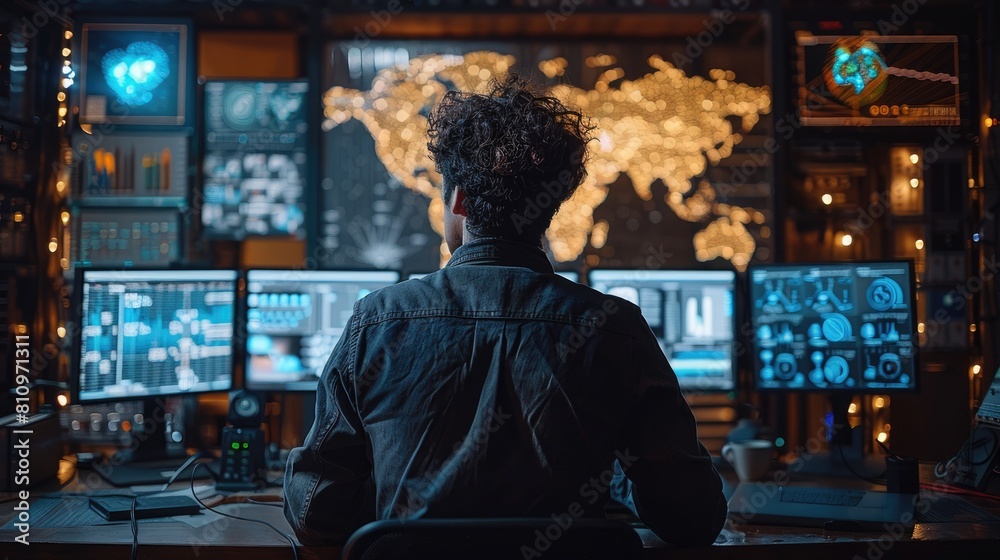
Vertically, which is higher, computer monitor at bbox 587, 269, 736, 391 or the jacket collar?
the jacket collar

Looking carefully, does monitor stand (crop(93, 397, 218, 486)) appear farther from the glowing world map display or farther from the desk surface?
the glowing world map display

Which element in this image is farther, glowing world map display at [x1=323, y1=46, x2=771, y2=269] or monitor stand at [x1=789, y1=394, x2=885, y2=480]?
glowing world map display at [x1=323, y1=46, x2=771, y2=269]

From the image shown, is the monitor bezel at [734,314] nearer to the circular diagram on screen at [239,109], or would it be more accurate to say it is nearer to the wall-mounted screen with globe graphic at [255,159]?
the wall-mounted screen with globe graphic at [255,159]

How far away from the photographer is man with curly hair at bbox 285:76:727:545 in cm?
114

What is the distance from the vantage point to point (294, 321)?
216cm

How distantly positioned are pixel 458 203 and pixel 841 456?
51.0 inches

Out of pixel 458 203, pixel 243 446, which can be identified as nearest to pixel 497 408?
pixel 458 203

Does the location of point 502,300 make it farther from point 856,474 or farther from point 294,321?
point 856,474

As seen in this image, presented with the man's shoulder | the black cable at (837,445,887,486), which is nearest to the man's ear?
the man's shoulder

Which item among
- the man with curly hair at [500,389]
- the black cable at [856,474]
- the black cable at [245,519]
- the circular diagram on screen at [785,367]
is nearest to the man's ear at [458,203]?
the man with curly hair at [500,389]

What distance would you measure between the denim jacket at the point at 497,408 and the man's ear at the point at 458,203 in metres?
0.07

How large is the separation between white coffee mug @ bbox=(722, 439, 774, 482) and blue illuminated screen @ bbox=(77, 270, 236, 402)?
4.28 feet

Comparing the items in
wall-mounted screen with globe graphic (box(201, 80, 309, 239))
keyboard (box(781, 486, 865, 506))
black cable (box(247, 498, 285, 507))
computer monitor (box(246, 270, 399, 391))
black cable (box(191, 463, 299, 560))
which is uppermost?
wall-mounted screen with globe graphic (box(201, 80, 309, 239))

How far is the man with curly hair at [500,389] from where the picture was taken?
114 cm
